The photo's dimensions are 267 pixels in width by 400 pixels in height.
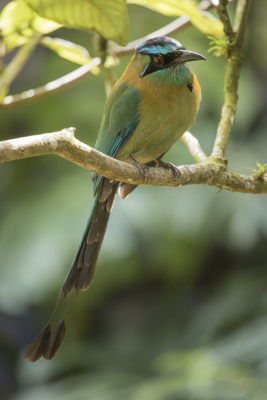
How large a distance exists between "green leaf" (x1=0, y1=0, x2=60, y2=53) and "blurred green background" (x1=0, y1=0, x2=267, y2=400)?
1.49 meters

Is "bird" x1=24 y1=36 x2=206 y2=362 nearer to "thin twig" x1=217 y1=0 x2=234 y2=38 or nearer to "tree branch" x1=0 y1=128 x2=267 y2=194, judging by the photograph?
"thin twig" x1=217 y1=0 x2=234 y2=38

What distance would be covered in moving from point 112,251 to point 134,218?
0.25m

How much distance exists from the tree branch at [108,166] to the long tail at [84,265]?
1.49 feet

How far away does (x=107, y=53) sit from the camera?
2041 mm

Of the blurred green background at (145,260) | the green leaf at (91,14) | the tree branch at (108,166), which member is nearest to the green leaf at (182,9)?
the green leaf at (91,14)

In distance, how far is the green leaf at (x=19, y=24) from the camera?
5.20ft

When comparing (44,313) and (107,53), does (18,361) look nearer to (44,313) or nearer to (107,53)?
(44,313)

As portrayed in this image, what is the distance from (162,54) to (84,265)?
0.83 metres

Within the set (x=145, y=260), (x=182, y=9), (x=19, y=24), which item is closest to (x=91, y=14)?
(x=19, y=24)

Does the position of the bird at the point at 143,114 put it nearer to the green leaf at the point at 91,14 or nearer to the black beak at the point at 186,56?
the black beak at the point at 186,56

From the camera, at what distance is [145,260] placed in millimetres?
3408

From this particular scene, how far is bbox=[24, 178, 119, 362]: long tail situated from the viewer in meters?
1.69

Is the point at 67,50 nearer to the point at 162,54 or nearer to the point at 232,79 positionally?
the point at 162,54

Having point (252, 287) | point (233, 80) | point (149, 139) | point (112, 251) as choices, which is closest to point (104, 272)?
point (112, 251)
